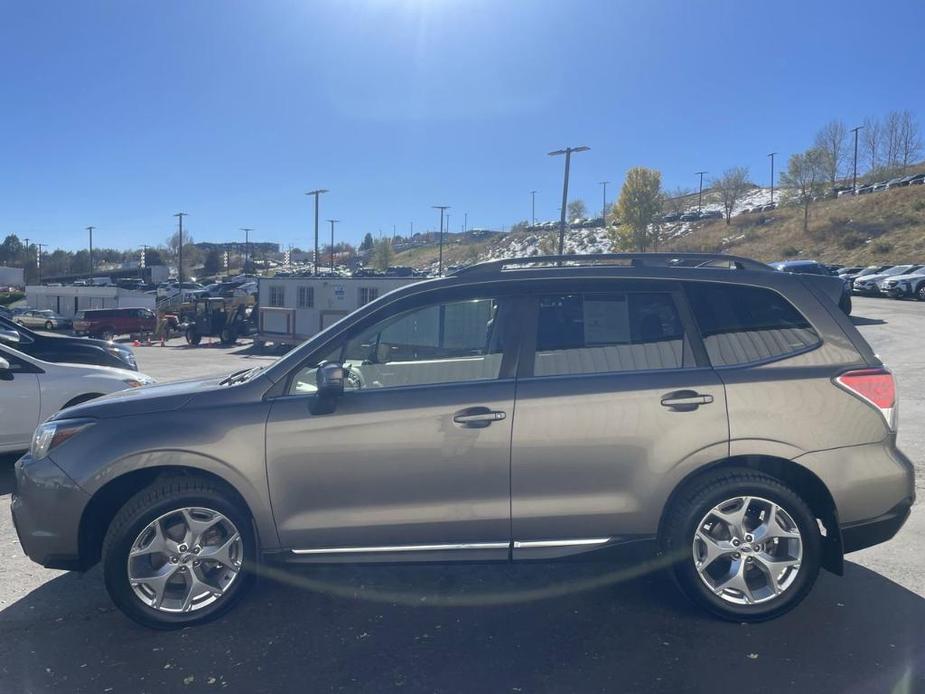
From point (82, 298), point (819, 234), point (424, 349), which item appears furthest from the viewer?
point (819, 234)

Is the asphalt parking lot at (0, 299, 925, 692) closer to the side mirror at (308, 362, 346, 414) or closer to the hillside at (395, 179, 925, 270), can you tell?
the side mirror at (308, 362, 346, 414)

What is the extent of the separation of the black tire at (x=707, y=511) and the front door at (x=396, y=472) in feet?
2.83

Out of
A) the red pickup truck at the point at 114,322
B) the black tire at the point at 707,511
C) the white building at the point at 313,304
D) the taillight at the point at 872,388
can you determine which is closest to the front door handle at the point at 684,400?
the black tire at the point at 707,511

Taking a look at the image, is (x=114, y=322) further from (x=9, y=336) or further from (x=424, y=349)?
(x=424, y=349)

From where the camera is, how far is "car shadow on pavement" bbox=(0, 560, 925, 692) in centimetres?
323

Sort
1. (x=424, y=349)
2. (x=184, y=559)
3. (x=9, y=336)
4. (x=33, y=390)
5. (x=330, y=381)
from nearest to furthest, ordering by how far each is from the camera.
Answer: (x=330, y=381), (x=184, y=559), (x=424, y=349), (x=33, y=390), (x=9, y=336)

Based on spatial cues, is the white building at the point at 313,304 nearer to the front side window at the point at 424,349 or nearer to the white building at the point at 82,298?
the white building at the point at 82,298

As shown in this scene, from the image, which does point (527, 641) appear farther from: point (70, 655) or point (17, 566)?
point (17, 566)

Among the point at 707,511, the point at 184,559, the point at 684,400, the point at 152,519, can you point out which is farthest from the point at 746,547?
the point at 152,519

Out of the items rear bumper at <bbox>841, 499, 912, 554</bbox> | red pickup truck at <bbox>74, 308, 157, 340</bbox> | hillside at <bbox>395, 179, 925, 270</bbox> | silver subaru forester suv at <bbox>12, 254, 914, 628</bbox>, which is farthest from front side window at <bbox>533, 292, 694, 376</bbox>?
hillside at <bbox>395, 179, 925, 270</bbox>

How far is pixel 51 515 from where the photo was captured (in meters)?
3.68

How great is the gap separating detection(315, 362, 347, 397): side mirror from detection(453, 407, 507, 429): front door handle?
0.59 meters

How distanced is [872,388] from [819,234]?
64.0 m

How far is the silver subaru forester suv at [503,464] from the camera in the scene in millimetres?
3596
